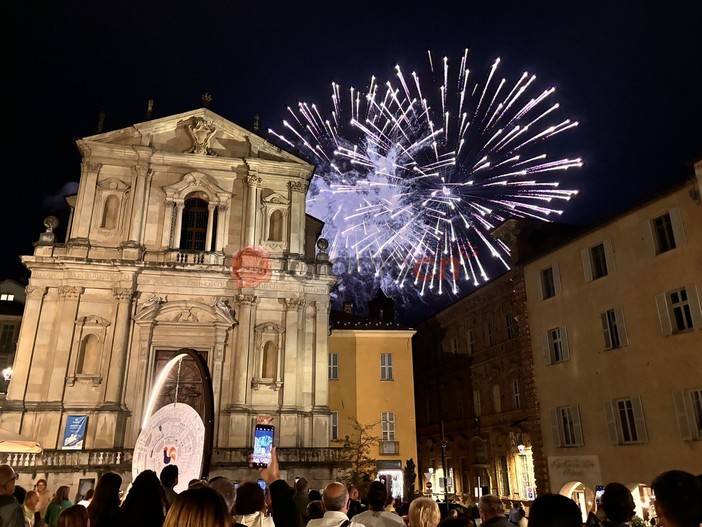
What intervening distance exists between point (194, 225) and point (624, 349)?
70.7 ft

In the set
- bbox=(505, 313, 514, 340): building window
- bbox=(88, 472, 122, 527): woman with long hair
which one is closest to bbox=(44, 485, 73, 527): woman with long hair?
bbox=(88, 472, 122, 527): woman with long hair

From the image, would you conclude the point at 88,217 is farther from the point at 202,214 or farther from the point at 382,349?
the point at 382,349

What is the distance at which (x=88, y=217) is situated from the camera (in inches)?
1137

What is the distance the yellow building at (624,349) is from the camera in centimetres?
1838

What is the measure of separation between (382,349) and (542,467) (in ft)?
46.5

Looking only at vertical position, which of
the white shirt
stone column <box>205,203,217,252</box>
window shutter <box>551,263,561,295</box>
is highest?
stone column <box>205,203,217,252</box>

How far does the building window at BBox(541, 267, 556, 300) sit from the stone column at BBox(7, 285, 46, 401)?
2329 centimetres

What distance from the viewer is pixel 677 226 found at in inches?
754

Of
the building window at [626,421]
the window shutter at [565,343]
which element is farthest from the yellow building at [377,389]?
the building window at [626,421]

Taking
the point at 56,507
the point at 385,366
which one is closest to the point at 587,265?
the point at 385,366

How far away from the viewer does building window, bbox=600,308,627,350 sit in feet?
68.0

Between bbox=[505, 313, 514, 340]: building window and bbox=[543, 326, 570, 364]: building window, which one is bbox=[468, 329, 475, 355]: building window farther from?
bbox=[543, 326, 570, 364]: building window

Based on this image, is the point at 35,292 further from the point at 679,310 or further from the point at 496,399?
the point at 679,310

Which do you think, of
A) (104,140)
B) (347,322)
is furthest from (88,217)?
(347,322)
